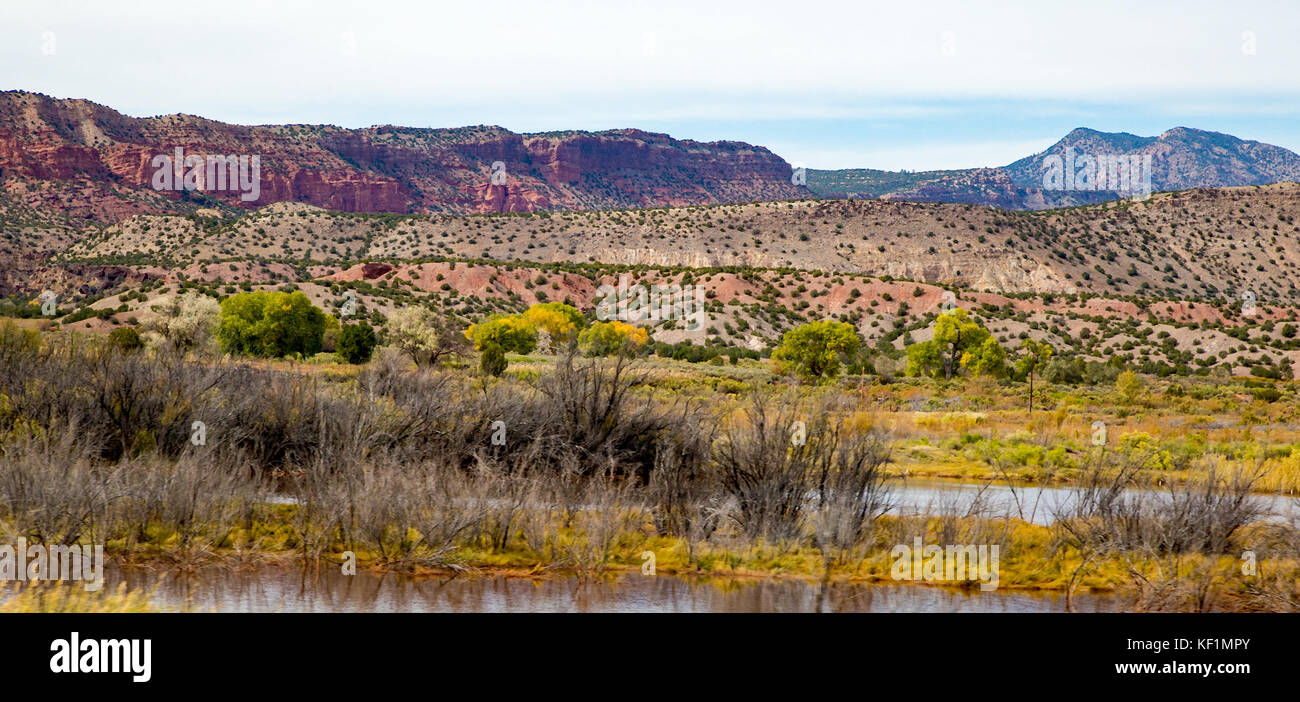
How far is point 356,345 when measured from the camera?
4428 cm

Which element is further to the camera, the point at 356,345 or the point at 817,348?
the point at 817,348

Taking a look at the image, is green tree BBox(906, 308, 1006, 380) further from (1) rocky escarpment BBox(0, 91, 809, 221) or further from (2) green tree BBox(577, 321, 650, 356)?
(1) rocky escarpment BBox(0, 91, 809, 221)

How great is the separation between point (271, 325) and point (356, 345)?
453cm

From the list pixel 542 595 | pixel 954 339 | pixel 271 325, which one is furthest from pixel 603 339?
pixel 542 595

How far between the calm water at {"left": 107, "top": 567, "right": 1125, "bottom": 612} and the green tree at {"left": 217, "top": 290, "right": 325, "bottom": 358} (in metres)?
34.9

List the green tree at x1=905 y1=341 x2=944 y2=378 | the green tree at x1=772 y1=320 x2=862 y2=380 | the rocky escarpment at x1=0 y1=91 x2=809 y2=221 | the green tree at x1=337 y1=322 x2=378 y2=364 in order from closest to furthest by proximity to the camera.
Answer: the green tree at x1=337 y1=322 x2=378 y2=364 → the green tree at x1=772 y1=320 x2=862 y2=380 → the green tree at x1=905 y1=341 x2=944 y2=378 → the rocky escarpment at x1=0 y1=91 x2=809 y2=221

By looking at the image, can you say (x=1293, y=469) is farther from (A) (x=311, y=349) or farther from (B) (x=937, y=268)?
(B) (x=937, y=268)

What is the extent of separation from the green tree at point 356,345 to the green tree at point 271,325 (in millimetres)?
2236

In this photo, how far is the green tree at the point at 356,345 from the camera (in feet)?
145

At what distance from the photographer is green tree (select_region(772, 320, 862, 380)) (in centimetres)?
4662

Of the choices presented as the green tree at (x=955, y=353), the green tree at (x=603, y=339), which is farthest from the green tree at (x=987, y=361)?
the green tree at (x=603, y=339)

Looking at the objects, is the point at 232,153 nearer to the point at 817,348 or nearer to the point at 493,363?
the point at 817,348

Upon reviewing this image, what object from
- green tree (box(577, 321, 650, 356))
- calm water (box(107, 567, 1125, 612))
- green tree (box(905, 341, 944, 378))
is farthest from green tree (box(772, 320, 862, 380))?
calm water (box(107, 567, 1125, 612))
